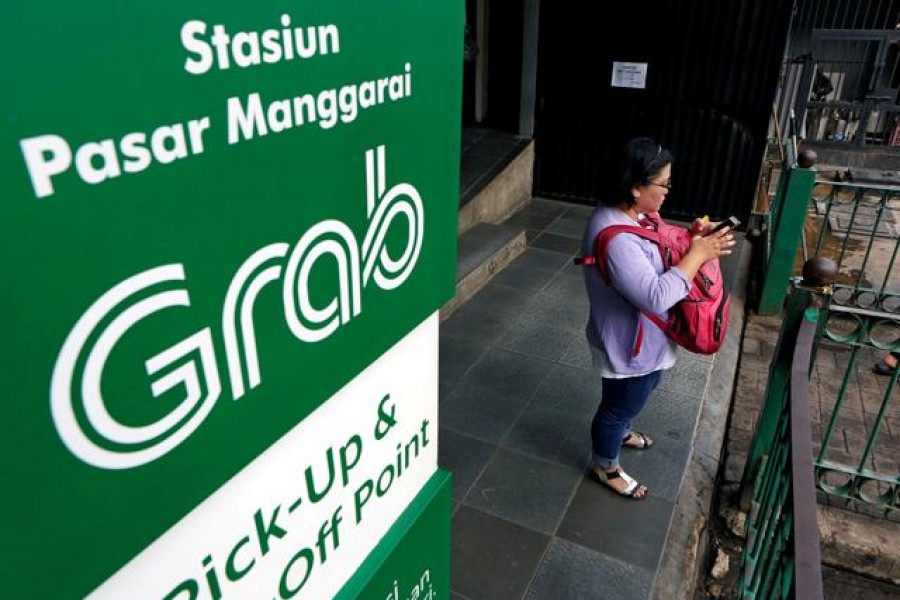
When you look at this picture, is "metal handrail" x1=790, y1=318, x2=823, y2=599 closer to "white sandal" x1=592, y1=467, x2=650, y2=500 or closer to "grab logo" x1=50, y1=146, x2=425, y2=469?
"white sandal" x1=592, y1=467, x2=650, y2=500

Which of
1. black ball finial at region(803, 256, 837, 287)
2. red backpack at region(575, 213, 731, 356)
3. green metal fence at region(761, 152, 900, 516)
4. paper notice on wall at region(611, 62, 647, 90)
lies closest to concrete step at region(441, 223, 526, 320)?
paper notice on wall at region(611, 62, 647, 90)

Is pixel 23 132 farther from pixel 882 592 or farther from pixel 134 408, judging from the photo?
pixel 882 592

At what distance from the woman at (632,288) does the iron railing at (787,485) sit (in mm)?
458

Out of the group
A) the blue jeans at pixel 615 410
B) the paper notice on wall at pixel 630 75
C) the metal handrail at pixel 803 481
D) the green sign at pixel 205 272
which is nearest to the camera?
the green sign at pixel 205 272

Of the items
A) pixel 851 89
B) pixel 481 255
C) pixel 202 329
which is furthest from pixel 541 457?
pixel 851 89

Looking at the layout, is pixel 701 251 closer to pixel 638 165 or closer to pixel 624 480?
pixel 638 165

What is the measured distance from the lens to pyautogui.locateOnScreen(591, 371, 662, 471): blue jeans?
276 centimetres

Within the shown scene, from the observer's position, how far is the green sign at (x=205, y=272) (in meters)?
0.62

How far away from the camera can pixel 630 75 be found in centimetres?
663

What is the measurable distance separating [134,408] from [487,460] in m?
2.83

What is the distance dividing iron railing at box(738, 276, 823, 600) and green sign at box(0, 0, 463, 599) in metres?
1.13

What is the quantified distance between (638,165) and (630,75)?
4791 millimetres

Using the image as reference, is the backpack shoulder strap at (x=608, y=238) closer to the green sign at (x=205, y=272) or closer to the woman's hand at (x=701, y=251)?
the woman's hand at (x=701, y=251)

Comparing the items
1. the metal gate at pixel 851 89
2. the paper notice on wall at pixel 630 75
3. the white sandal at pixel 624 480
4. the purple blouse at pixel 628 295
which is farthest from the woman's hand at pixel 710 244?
the metal gate at pixel 851 89
